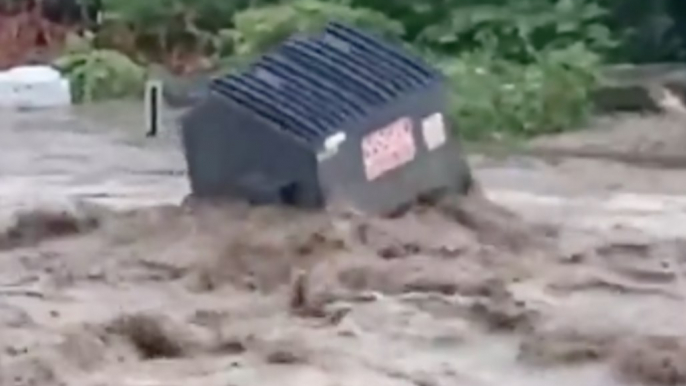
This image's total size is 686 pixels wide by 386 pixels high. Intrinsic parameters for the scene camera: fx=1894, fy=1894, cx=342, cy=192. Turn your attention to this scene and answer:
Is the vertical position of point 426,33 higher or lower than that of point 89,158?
higher

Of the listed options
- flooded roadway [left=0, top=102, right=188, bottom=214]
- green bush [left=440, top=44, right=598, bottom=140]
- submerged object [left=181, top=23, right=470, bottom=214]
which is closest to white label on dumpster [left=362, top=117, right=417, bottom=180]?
submerged object [left=181, top=23, right=470, bottom=214]

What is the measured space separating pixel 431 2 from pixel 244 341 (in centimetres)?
829

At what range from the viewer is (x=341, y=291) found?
514 cm

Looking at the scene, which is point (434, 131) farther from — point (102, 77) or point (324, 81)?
point (102, 77)

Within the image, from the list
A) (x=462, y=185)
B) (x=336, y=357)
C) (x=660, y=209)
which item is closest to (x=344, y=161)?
(x=462, y=185)

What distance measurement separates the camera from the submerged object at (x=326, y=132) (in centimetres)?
628

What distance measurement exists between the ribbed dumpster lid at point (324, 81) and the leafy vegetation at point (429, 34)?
4.09 metres

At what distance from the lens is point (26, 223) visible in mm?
6375

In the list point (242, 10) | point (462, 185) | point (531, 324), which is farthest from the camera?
point (242, 10)

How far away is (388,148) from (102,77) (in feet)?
19.1

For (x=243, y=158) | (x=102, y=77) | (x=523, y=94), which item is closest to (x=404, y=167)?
(x=243, y=158)

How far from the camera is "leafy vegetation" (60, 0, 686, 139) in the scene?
1185 centimetres

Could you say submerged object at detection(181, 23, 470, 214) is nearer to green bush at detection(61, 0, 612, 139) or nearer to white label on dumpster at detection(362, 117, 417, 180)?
white label on dumpster at detection(362, 117, 417, 180)

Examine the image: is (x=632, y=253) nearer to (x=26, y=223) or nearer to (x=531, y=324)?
(x=531, y=324)
